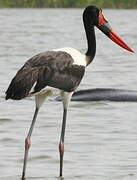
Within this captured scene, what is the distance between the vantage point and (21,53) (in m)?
30.7

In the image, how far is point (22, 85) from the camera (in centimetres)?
1030

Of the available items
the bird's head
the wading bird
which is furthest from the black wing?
the bird's head

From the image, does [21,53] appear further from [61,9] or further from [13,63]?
[61,9]

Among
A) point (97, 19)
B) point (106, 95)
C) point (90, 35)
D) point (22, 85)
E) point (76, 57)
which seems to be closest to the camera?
point (22, 85)

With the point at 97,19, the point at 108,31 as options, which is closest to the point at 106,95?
the point at 108,31

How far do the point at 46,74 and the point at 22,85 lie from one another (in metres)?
0.36

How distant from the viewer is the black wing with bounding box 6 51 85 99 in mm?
10320

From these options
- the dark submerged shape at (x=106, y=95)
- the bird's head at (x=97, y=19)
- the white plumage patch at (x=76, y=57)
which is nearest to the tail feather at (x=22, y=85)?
the white plumage patch at (x=76, y=57)

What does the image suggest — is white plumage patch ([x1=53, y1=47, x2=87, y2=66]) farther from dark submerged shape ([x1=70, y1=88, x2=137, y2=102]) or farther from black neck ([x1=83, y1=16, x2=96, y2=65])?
dark submerged shape ([x1=70, y1=88, x2=137, y2=102])

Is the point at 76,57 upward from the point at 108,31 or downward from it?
downward

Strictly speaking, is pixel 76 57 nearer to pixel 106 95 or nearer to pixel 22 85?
pixel 22 85

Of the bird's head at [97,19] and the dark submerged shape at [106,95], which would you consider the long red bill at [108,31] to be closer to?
the bird's head at [97,19]

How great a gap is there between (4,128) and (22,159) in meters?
2.69

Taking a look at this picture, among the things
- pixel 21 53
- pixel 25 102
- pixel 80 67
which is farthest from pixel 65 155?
pixel 21 53
